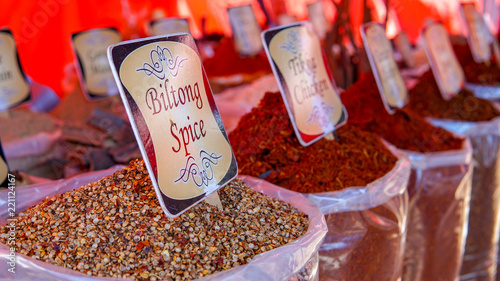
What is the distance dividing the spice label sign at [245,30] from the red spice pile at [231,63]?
0.12ft

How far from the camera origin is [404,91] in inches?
58.8

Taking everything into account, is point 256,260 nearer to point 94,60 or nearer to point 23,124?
point 23,124

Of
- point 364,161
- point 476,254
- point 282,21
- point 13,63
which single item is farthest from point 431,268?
point 282,21

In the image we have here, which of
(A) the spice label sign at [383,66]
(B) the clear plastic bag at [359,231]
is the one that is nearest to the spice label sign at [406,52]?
(A) the spice label sign at [383,66]

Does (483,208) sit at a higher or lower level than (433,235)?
lower

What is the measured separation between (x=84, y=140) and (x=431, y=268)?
114 cm

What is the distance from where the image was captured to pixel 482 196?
158cm

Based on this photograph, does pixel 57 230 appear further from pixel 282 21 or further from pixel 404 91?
pixel 282 21

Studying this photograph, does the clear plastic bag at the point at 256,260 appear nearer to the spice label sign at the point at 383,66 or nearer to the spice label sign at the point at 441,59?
the spice label sign at the point at 383,66

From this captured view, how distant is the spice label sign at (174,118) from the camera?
65cm

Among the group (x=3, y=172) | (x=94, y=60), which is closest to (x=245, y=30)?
(x=94, y=60)

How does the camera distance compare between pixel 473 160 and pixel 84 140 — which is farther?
pixel 473 160

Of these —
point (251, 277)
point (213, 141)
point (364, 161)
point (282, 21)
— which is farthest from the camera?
point (282, 21)

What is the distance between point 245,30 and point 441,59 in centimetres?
103
